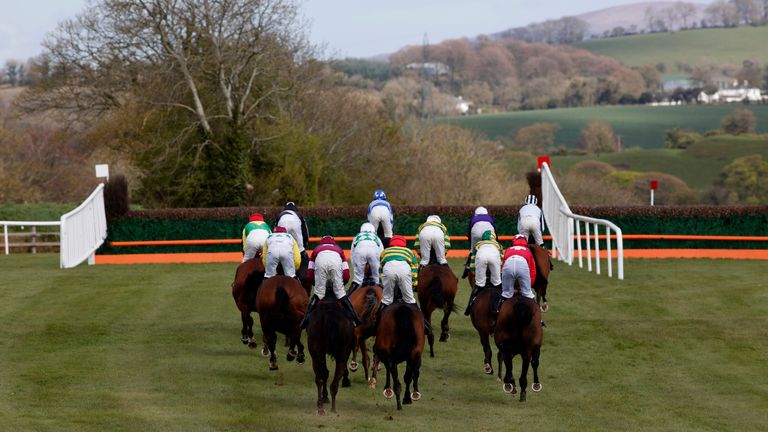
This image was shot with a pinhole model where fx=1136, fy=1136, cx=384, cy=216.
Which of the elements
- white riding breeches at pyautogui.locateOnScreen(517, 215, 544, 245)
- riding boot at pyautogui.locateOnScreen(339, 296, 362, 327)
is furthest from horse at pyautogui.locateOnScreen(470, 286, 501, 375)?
white riding breeches at pyautogui.locateOnScreen(517, 215, 544, 245)

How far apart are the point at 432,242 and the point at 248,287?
249 centimetres

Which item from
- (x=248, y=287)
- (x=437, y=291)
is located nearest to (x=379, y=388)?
(x=437, y=291)

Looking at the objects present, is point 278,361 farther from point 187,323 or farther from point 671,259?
point 671,259

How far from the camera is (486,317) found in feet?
44.3

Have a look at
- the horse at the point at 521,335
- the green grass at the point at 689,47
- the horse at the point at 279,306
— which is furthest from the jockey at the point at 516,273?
the green grass at the point at 689,47

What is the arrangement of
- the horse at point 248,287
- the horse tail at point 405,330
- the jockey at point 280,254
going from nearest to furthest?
the horse tail at point 405,330 < the jockey at point 280,254 < the horse at point 248,287

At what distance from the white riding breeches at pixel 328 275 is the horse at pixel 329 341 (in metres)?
0.25

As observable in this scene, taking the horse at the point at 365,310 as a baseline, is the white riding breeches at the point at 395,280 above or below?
above

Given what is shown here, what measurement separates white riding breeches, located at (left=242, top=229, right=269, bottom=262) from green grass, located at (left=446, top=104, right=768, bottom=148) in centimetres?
9272

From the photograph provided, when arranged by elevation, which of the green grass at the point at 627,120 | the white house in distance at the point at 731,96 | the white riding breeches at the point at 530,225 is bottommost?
the white riding breeches at the point at 530,225

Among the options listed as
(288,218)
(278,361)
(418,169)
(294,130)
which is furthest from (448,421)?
(418,169)

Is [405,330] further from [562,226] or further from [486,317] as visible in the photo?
[562,226]

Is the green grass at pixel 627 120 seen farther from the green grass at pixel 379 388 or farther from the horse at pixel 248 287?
the horse at pixel 248 287

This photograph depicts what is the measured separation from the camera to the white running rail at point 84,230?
2386 centimetres
